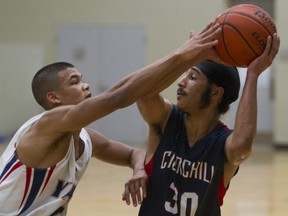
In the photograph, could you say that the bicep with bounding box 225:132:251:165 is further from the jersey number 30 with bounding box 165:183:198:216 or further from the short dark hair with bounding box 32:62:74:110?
the short dark hair with bounding box 32:62:74:110

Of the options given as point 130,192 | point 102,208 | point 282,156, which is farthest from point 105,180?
point 130,192

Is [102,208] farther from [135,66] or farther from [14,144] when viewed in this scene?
[135,66]

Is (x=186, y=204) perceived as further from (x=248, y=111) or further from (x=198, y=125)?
(x=248, y=111)

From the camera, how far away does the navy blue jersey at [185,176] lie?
285 centimetres

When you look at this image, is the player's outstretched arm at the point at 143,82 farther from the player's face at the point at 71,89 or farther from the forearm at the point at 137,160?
the forearm at the point at 137,160

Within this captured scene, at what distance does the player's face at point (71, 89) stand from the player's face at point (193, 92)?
18.3 inches

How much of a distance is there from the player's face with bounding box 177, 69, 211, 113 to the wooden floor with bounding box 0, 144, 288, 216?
3.35 metres

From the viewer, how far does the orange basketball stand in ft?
9.00

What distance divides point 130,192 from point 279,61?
10.8m

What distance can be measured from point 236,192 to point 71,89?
16.5 feet

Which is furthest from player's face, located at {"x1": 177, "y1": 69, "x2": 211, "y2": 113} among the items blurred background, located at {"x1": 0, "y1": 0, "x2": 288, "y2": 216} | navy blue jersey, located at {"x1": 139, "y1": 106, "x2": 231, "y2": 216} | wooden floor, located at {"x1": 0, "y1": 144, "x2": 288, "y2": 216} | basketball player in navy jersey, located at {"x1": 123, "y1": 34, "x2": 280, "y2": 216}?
blurred background, located at {"x1": 0, "y1": 0, "x2": 288, "y2": 216}

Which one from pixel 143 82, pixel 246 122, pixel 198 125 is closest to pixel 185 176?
pixel 198 125

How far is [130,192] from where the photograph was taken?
2.91 m

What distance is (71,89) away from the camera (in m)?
2.99
